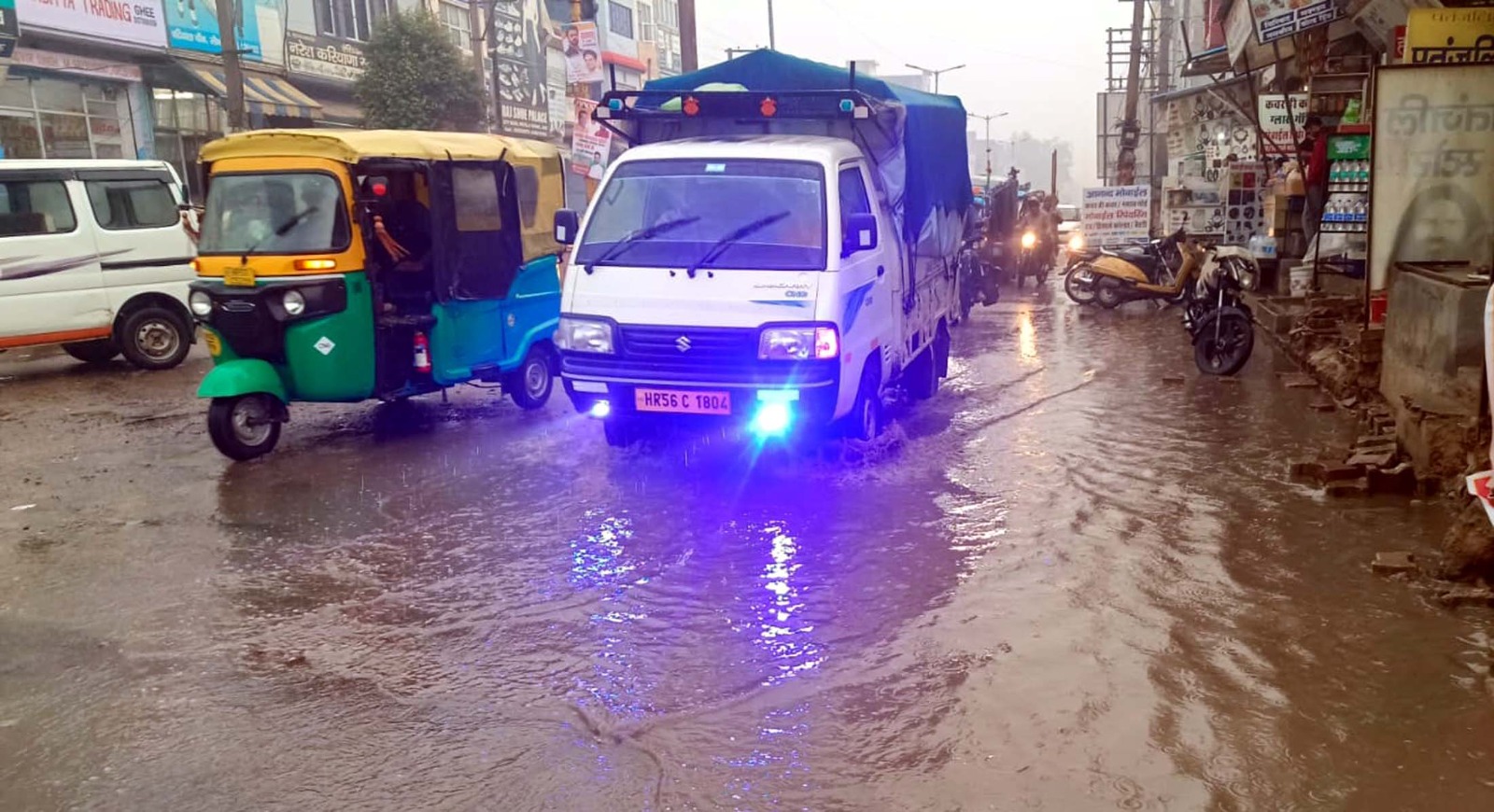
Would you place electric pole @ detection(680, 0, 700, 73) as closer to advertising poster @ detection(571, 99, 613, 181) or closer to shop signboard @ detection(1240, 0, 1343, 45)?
advertising poster @ detection(571, 99, 613, 181)

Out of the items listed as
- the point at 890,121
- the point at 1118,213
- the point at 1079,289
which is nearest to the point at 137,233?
the point at 890,121

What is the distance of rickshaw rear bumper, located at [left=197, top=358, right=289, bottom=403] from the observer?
7.46 metres

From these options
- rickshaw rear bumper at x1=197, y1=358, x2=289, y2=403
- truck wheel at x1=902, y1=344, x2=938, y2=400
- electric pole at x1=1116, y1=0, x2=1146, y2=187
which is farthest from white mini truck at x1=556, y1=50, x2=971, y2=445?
electric pole at x1=1116, y1=0, x2=1146, y2=187

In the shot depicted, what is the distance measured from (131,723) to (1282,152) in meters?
14.8

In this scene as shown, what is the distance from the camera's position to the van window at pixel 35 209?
11102 mm

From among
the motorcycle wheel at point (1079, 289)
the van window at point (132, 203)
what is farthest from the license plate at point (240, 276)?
the motorcycle wheel at point (1079, 289)

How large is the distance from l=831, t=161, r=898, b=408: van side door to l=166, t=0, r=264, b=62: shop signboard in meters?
17.8

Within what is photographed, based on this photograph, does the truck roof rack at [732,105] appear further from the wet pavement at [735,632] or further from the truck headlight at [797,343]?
the wet pavement at [735,632]

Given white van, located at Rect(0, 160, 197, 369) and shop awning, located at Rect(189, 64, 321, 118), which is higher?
shop awning, located at Rect(189, 64, 321, 118)

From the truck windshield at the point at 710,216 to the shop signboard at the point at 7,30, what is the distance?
14995 mm

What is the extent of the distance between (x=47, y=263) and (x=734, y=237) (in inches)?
334

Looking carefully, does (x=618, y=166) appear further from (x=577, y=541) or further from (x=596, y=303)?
(x=577, y=541)

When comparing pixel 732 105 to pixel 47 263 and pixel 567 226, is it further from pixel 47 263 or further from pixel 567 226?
pixel 47 263

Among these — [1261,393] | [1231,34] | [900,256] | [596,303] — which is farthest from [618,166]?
[1231,34]
